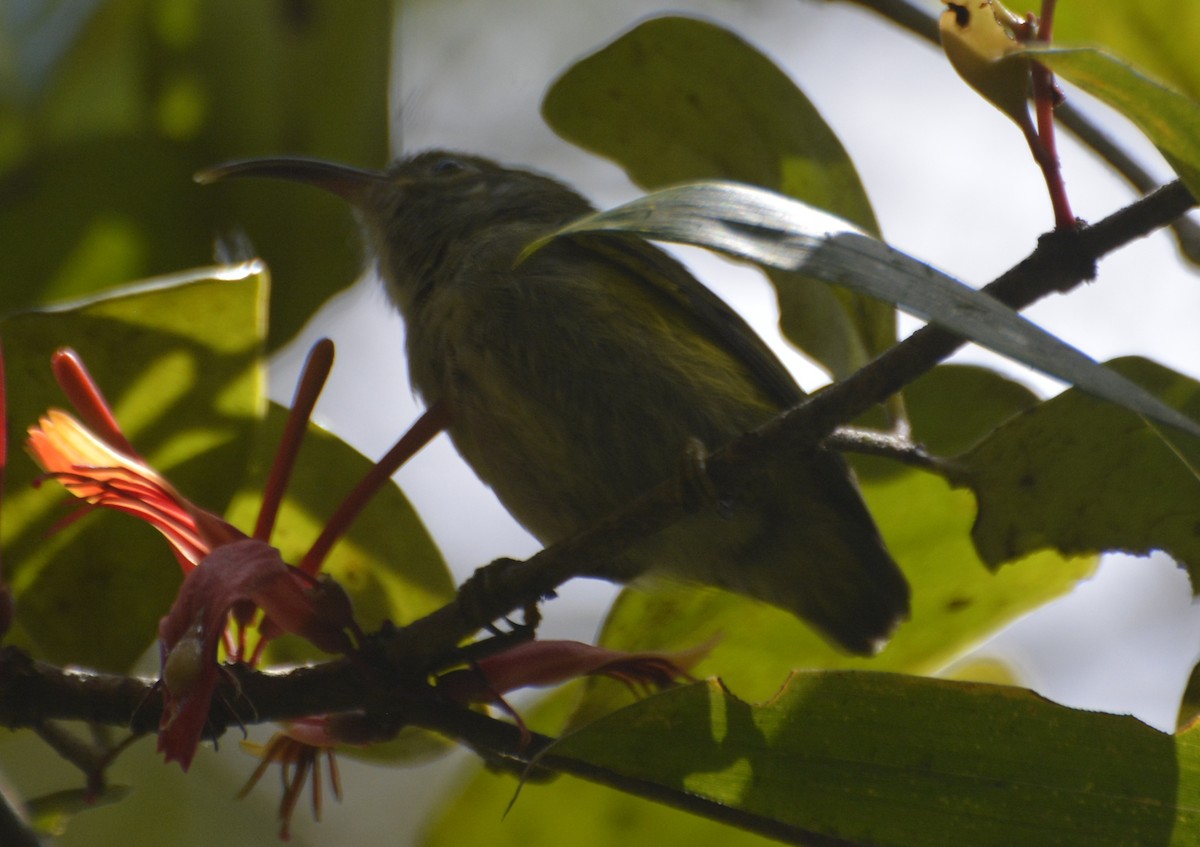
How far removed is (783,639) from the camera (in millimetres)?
2211

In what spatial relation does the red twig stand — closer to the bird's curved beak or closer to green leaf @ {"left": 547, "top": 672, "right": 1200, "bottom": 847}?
green leaf @ {"left": 547, "top": 672, "right": 1200, "bottom": 847}

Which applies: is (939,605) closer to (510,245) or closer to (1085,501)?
(1085,501)

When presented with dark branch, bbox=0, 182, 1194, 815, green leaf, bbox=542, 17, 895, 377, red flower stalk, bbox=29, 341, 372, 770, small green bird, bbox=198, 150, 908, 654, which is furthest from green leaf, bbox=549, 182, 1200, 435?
small green bird, bbox=198, 150, 908, 654

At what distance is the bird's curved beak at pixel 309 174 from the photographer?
7.31 ft

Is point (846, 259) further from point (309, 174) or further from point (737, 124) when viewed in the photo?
point (309, 174)

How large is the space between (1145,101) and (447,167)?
2399mm

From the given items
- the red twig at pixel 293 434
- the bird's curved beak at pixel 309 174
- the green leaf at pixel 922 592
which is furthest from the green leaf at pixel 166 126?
the green leaf at pixel 922 592

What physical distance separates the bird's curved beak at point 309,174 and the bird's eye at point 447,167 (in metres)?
0.23

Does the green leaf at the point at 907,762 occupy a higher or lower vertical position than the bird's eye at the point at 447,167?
lower

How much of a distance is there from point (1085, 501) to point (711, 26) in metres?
0.90

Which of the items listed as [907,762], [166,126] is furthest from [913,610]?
[166,126]

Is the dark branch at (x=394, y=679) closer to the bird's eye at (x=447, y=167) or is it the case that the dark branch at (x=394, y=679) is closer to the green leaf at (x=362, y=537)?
the green leaf at (x=362, y=537)

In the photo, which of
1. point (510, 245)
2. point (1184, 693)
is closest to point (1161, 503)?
point (1184, 693)

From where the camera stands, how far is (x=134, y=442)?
193 centimetres
